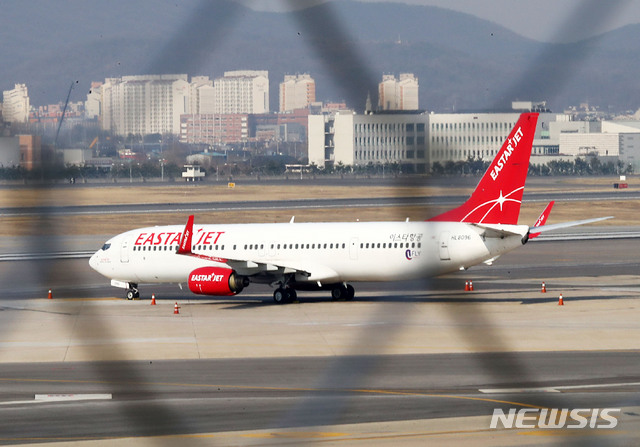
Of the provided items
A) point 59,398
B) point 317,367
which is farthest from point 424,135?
point 317,367

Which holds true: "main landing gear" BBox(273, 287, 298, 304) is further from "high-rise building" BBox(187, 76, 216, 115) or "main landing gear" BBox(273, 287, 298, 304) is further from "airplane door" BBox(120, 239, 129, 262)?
"high-rise building" BBox(187, 76, 216, 115)

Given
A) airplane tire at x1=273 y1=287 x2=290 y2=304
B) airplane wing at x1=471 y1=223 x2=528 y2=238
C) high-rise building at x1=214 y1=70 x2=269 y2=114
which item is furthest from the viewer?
airplane tire at x1=273 y1=287 x2=290 y2=304

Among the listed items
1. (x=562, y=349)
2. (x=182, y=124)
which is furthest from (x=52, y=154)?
(x=562, y=349)

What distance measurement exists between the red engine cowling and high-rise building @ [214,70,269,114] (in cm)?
3626

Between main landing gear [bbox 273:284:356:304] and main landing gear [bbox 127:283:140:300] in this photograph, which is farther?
main landing gear [bbox 127:283:140:300]

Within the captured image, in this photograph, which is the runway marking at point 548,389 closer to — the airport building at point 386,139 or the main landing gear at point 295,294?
the airport building at point 386,139

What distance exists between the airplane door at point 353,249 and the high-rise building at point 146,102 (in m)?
38.7

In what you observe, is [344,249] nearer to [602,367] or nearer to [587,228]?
[602,367]

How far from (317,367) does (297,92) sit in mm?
22016

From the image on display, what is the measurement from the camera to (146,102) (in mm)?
4887

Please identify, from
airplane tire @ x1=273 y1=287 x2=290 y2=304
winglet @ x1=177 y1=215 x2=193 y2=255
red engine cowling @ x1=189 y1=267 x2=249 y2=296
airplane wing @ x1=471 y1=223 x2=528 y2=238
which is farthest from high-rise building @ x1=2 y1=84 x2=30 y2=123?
airplane tire @ x1=273 y1=287 x2=290 y2=304

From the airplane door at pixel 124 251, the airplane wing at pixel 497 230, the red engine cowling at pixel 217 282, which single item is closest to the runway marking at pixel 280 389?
the airplane wing at pixel 497 230

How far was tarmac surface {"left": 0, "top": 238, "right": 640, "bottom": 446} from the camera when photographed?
18.0 meters

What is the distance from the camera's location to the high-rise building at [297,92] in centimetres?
632
